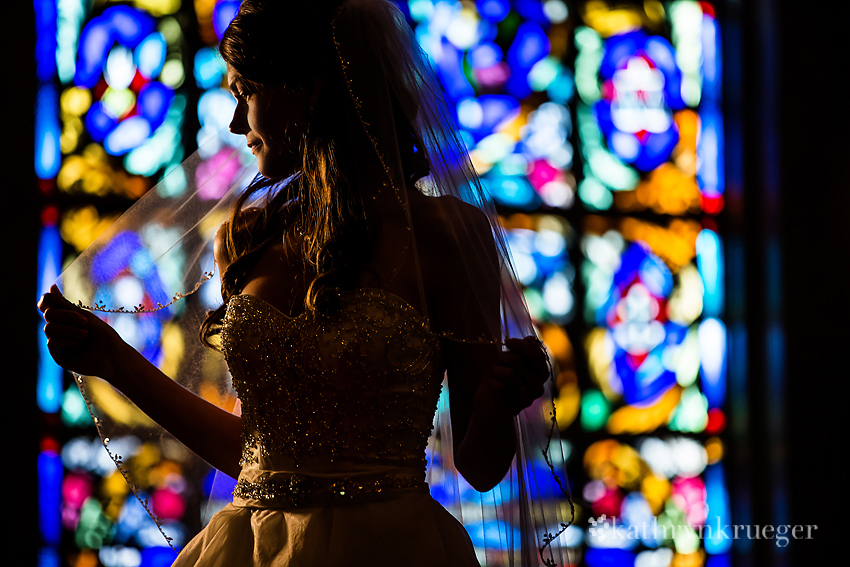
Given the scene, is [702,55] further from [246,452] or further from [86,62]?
[246,452]

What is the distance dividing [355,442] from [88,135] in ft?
5.64

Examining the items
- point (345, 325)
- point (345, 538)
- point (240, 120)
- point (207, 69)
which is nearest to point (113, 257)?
point (240, 120)

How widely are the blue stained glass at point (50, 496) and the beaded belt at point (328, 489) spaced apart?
1390 mm

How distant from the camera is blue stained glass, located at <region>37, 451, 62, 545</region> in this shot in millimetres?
2018

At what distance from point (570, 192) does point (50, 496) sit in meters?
1.84

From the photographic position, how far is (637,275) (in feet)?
7.97

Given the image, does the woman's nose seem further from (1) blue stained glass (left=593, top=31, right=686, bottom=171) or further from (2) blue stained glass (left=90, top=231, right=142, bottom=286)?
(1) blue stained glass (left=593, top=31, right=686, bottom=171)

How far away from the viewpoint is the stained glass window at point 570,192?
2.16 metres

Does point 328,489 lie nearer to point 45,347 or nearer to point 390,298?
point 390,298

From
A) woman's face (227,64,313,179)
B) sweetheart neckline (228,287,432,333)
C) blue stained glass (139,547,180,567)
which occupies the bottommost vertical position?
blue stained glass (139,547,180,567)

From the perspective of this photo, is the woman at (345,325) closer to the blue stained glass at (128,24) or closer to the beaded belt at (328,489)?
the beaded belt at (328,489)

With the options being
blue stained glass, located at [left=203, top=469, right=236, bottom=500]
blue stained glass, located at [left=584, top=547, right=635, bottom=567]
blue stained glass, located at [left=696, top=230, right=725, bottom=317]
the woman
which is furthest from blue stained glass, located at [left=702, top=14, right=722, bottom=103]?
blue stained glass, located at [left=203, top=469, right=236, bottom=500]

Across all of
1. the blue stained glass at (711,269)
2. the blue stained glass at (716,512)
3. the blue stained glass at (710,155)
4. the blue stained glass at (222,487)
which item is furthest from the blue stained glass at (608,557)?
the blue stained glass at (222,487)

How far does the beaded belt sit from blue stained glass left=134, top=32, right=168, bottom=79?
174cm
